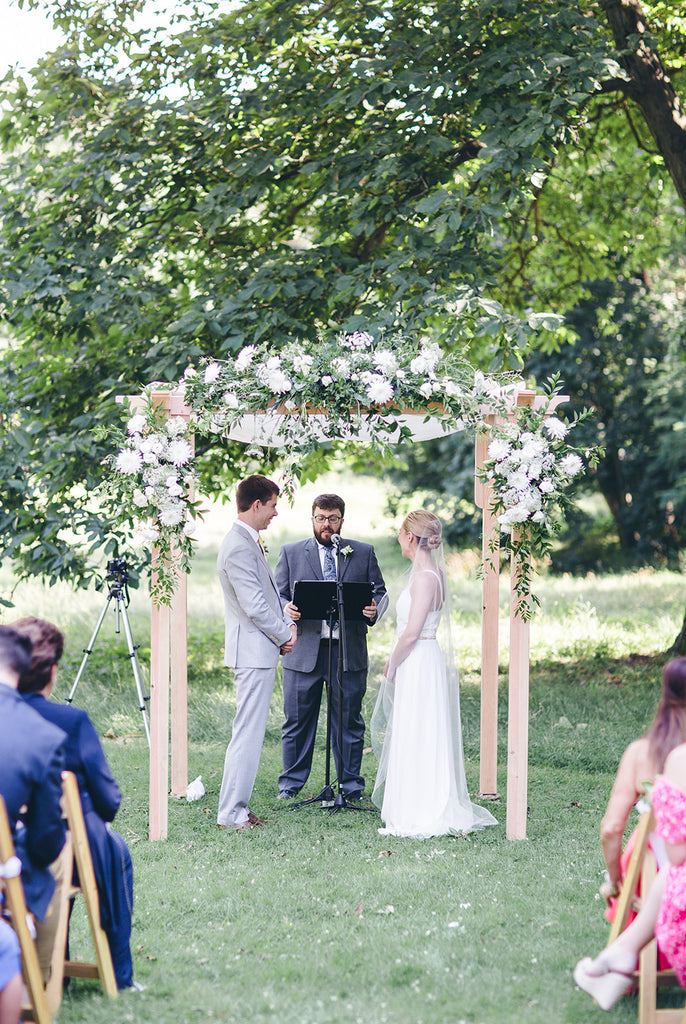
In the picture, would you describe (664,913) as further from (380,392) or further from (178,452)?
(178,452)

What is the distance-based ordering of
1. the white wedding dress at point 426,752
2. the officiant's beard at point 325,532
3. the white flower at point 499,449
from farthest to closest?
1. the officiant's beard at point 325,532
2. the white wedding dress at point 426,752
3. the white flower at point 499,449

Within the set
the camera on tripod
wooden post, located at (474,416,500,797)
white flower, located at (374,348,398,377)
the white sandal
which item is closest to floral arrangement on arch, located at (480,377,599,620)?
white flower, located at (374,348,398,377)

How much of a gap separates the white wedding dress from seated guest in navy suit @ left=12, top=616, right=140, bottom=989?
2.74m

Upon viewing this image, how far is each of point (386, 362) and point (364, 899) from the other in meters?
3.10

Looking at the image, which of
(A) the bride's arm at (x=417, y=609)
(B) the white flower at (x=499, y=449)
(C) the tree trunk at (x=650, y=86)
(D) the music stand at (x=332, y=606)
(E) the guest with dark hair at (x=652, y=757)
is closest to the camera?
(E) the guest with dark hair at (x=652, y=757)

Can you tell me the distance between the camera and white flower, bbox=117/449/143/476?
6.26 meters

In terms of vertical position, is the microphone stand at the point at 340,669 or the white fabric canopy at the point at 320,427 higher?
the white fabric canopy at the point at 320,427

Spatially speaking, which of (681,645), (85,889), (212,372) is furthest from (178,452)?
(681,645)

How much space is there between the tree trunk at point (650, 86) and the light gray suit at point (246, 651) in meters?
5.75

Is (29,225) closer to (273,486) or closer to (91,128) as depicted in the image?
(91,128)

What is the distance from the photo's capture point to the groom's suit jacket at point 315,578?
7.73 metres

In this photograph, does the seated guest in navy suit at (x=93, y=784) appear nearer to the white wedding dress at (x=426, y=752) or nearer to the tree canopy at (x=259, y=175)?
the white wedding dress at (x=426, y=752)

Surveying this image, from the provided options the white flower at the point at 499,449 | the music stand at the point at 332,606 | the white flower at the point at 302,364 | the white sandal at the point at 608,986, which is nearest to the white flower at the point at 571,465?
the white flower at the point at 499,449

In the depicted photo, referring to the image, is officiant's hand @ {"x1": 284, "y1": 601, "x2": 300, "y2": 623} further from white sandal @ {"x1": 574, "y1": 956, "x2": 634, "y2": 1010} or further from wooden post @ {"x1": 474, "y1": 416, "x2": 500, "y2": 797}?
white sandal @ {"x1": 574, "y1": 956, "x2": 634, "y2": 1010}
